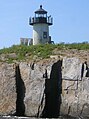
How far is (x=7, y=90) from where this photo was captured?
30.9 metres

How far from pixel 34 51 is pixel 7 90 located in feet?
16.1

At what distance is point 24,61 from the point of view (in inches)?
1270

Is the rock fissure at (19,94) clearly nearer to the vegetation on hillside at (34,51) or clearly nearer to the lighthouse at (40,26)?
the vegetation on hillside at (34,51)

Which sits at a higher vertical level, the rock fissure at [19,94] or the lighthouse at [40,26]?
the lighthouse at [40,26]

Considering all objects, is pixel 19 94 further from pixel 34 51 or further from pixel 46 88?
pixel 34 51

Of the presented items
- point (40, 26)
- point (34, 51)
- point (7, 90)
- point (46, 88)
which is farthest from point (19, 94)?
point (40, 26)

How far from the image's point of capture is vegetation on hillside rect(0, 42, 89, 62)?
3357cm

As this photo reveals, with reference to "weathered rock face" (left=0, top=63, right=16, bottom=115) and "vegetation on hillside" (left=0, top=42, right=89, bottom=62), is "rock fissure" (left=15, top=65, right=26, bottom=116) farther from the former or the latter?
"vegetation on hillside" (left=0, top=42, right=89, bottom=62)

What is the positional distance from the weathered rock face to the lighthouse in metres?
11.6

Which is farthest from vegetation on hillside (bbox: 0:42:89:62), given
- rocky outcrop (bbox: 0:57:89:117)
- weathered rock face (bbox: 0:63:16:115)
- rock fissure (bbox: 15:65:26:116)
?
rock fissure (bbox: 15:65:26:116)

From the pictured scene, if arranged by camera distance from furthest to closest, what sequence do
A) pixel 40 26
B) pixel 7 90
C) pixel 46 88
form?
pixel 40 26 < pixel 7 90 < pixel 46 88

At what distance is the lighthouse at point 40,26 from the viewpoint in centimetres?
4267

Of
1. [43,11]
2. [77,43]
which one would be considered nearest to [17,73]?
[77,43]

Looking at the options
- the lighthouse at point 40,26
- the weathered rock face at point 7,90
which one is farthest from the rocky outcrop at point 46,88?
the lighthouse at point 40,26
